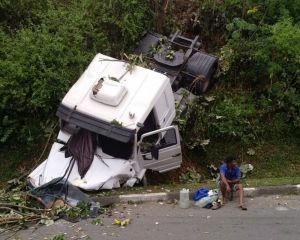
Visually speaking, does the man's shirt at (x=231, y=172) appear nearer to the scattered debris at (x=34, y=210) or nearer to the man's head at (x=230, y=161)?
the man's head at (x=230, y=161)

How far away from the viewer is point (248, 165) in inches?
508

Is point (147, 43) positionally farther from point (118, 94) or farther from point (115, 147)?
point (115, 147)

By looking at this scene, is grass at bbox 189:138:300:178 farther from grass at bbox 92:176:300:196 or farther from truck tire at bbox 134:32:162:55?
truck tire at bbox 134:32:162:55

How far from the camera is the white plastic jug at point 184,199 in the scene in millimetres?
10516

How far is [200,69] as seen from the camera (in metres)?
13.7

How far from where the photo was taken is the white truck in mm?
10891

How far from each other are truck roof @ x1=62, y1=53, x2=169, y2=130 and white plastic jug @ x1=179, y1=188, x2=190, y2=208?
1.56 meters

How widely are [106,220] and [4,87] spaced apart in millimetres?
4378

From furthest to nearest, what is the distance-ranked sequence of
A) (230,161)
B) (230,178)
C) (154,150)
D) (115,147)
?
(154,150) < (115,147) < (230,178) < (230,161)

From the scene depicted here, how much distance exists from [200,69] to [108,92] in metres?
3.48

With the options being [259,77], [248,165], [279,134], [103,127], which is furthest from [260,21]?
[103,127]

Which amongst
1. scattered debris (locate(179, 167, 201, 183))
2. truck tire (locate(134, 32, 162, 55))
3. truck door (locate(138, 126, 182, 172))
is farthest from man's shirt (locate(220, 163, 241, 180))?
truck tire (locate(134, 32, 162, 55))

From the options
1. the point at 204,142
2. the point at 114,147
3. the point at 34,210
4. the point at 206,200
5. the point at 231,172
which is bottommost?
the point at 34,210

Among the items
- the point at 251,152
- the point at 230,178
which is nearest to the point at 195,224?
the point at 230,178
